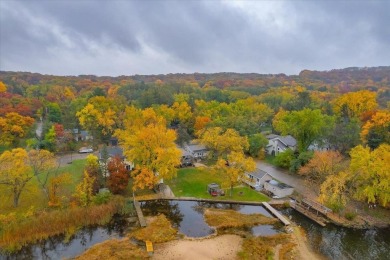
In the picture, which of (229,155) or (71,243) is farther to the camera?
(229,155)

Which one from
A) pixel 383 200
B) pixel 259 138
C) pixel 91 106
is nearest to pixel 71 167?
→ pixel 91 106

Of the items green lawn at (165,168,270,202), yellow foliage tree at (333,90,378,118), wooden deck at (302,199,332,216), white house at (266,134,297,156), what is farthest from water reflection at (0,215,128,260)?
yellow foliage tree at (333,90,378,118)

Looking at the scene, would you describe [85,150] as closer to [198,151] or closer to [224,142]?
[198,151]

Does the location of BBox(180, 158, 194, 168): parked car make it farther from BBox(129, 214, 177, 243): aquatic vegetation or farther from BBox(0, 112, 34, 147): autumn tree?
BBox(0, 112, 34, 147): autumn tree

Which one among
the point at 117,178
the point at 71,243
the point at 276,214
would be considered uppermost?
the point at 117,178

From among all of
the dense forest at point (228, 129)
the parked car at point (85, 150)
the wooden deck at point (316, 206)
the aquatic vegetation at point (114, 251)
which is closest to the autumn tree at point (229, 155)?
the dense forest at point (228, 129)

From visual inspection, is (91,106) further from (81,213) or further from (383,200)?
(383,200)

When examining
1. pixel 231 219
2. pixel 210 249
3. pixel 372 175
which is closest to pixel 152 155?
pixel 231 219
